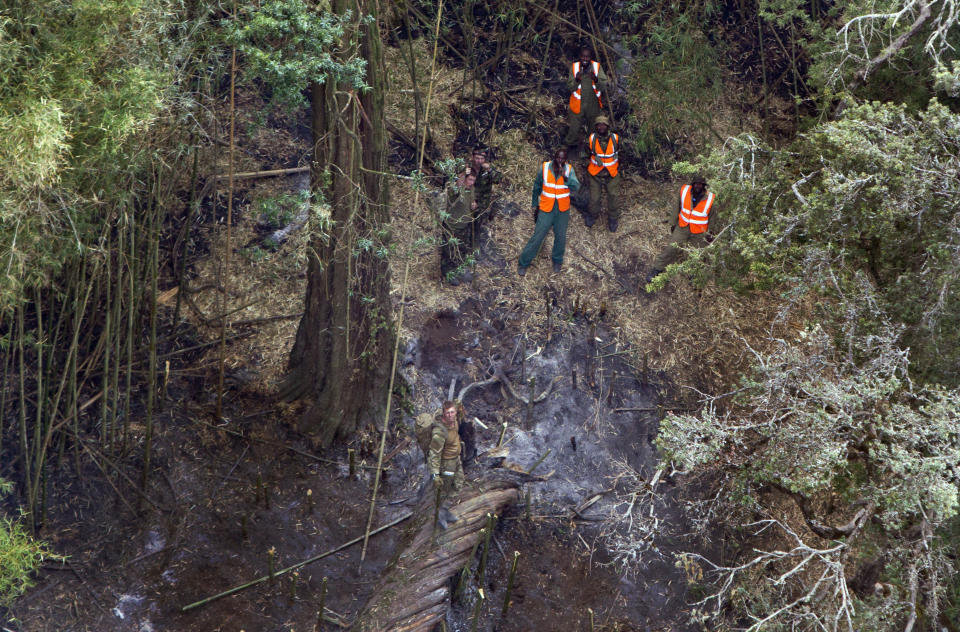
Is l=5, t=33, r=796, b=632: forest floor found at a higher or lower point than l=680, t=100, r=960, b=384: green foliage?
lower

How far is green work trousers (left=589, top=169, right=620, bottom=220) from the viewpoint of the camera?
33.0ft

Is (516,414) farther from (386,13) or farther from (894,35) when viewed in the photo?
(894,35)

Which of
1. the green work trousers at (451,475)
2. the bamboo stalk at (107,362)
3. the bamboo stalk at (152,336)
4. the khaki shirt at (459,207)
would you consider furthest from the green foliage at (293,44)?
the green work trousers at (451,475)

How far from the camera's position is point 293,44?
671cm

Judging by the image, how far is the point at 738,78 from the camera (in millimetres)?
11164

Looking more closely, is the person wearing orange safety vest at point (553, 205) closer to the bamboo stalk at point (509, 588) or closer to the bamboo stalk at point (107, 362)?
the bamboo stalk at point (509, 588)

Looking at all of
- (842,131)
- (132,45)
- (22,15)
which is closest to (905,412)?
(842,131)

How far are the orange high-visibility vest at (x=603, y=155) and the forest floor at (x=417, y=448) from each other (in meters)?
0.83

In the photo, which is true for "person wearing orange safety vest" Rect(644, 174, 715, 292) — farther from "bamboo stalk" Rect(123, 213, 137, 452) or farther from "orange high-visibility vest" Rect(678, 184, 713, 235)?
"bamboo stalk" Rect(123, 213, 137, 452)

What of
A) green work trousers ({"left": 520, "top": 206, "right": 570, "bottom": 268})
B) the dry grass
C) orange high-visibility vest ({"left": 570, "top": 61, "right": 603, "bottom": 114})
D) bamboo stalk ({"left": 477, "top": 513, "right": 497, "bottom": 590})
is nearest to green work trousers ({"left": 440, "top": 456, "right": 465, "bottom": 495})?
bamboo stalk ({"left": 477, "top": 513, "right": 497, "bottom": 590})

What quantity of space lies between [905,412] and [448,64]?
7113 millimetres

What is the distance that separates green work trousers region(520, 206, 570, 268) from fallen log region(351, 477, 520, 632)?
2.72m

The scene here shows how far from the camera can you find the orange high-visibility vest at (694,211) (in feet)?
30.4

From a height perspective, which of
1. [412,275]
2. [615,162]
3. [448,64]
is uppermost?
[448,64]
